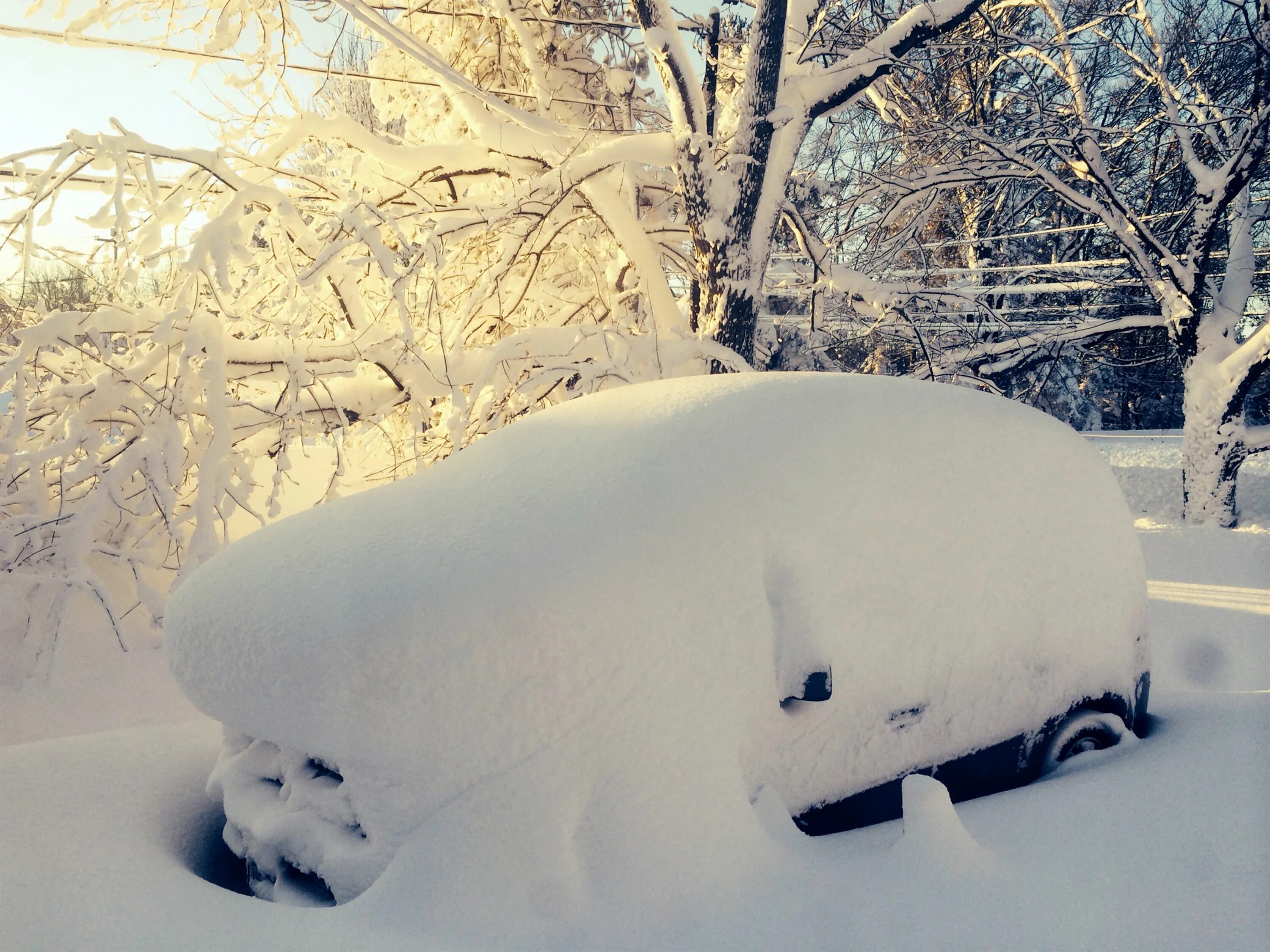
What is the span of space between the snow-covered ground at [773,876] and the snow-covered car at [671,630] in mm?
106

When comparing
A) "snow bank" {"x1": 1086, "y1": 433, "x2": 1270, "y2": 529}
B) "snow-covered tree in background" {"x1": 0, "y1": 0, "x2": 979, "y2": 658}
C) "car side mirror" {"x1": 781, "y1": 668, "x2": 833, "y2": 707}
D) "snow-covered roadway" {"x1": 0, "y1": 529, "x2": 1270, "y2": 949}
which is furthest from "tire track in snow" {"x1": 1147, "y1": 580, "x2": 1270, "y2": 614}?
"car side mirror" {"x1": 781, "y1": 668, "x2": 833, "y2": 707}

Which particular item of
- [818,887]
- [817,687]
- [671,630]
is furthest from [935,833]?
[671,630]

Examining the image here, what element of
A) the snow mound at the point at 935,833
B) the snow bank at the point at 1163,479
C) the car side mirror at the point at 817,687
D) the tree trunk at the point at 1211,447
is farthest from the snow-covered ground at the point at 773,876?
the tree trunk at the point at 1211,447

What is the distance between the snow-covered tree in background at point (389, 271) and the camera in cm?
503

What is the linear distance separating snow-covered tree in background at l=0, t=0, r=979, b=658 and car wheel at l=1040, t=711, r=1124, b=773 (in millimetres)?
3825

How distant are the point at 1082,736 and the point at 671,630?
60.3 inches

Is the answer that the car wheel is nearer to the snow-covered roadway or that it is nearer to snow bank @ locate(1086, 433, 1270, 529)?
the snow-covered roadway

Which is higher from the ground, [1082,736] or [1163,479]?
[1082,736]

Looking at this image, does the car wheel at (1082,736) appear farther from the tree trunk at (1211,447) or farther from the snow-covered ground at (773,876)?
the tree trunk at (1211,447)

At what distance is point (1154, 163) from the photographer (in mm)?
11156

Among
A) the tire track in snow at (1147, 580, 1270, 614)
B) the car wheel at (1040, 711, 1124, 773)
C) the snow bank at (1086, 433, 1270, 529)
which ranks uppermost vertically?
the car wheel at (1040, 711, 1124, 773)

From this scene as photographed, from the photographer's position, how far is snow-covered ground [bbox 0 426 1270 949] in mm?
1699

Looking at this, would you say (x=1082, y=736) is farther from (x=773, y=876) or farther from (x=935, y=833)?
(x=773, y=876)

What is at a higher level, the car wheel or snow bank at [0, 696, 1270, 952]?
snow bank at [0, 696, 1270, 952]
